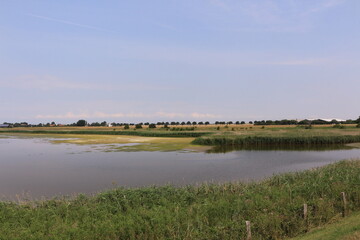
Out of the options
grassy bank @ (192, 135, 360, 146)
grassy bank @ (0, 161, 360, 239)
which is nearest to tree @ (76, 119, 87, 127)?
grassy bank @ (192, 135, 360, 146)

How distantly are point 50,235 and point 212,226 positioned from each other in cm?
555

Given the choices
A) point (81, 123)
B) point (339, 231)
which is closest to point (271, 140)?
point (339, 231)

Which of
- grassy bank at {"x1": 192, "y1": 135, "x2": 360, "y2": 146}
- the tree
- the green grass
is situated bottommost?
the green grass

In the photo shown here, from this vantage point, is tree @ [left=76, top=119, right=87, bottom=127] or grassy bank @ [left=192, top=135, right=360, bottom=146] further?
tree @ [left=76, top=119, right=87, bottom=127]

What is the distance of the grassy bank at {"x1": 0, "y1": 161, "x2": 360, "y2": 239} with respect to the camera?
9.91m

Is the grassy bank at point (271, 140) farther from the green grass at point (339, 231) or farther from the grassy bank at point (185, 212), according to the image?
the green grass at point (339, 231)

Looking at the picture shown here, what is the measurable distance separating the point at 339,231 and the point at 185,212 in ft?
17.7

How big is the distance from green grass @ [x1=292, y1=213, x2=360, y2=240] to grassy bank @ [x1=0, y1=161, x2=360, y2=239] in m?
0.72

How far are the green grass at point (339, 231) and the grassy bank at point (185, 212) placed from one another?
719mm

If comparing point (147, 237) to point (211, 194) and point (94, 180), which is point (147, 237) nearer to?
point (211, 194)

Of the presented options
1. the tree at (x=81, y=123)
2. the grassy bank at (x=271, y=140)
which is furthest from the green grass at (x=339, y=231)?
the tree at (x=81, y=123)

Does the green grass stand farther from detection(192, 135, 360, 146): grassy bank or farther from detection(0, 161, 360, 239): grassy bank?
detection(192, 135, 360, 146): grassy bank

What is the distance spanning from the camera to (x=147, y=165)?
95.2 feet

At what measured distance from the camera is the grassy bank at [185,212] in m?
9.91
